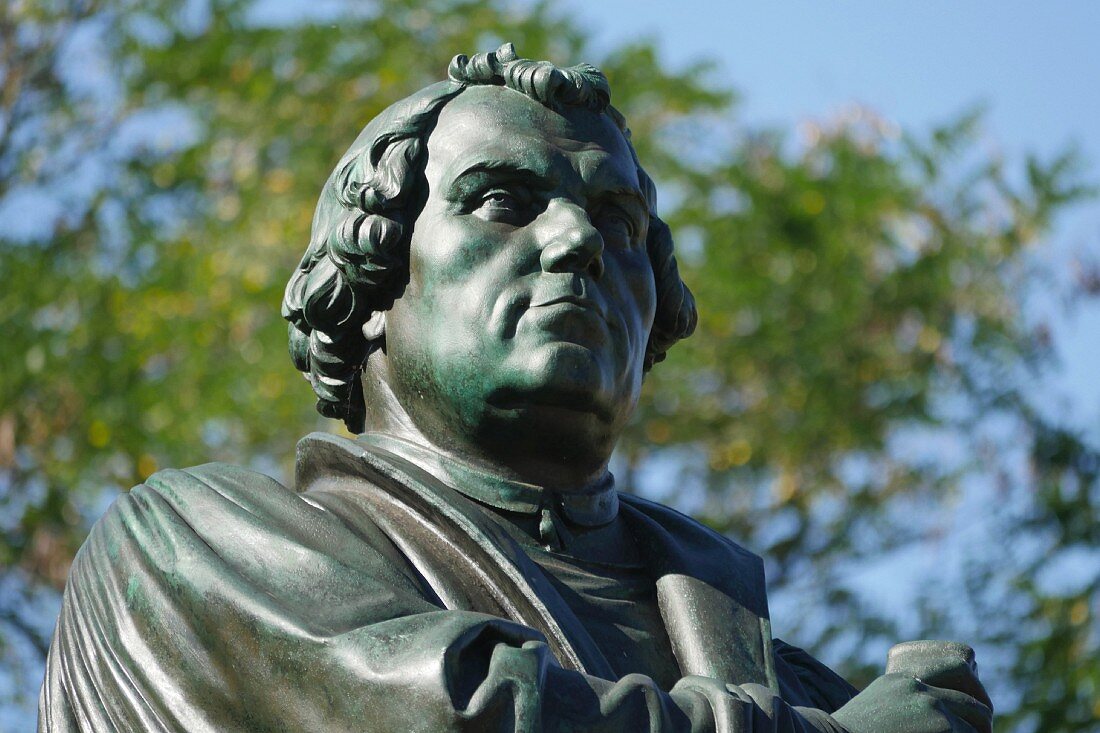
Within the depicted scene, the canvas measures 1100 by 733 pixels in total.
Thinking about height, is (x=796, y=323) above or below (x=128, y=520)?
above

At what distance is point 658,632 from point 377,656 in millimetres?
845

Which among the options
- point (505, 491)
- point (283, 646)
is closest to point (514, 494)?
point (505, 491)

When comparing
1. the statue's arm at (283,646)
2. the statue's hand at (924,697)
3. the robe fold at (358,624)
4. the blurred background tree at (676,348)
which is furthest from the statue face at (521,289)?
the blurred background tree at (676,348)

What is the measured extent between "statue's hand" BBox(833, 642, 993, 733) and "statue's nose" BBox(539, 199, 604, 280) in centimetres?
94

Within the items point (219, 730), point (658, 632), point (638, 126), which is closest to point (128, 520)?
point (219, 730)

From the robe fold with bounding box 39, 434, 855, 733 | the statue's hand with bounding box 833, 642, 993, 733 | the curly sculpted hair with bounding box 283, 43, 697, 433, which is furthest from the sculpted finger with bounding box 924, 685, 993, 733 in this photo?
the curly sculpted hair with bounding box 283, 43, 697, 433

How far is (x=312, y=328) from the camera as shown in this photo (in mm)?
4465

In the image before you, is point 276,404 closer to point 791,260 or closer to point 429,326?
point 791,260

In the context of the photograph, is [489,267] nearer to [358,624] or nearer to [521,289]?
[521,289]

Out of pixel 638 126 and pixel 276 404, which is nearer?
pixel 276 404

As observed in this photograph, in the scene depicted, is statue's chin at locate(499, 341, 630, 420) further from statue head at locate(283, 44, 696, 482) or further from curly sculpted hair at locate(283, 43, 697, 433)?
curly sculpted hair at locate(283, 43, 697, 433)

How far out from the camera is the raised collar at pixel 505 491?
13.5 ft

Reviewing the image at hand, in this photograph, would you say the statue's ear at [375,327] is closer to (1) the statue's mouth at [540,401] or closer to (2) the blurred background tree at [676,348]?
(1) the statue's mouth at [540,401]

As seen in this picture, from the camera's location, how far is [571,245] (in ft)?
13.5
